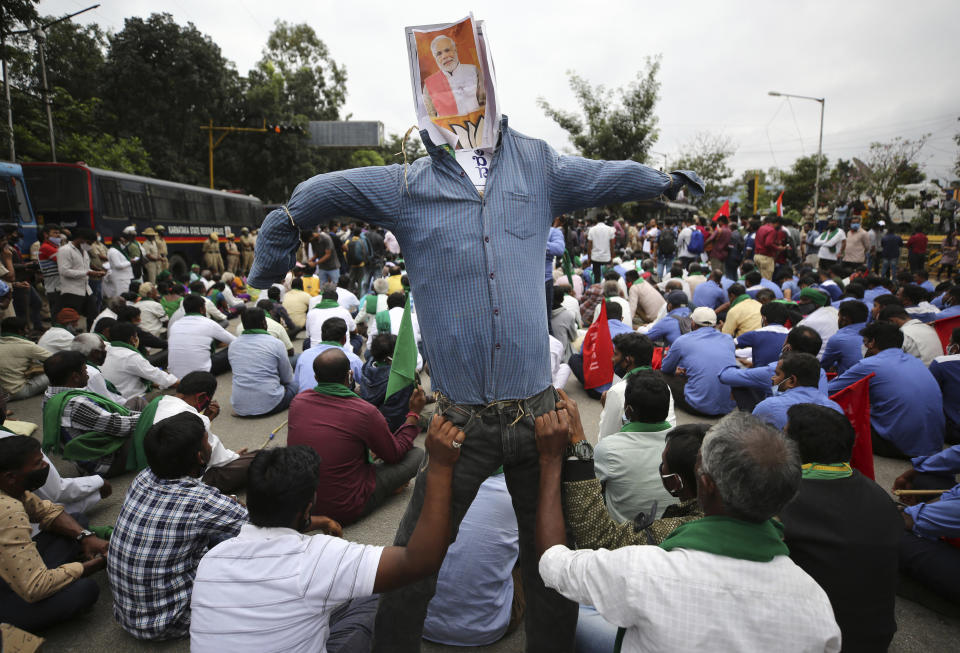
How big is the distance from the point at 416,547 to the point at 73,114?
87.9 feet

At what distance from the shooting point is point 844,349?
5281mm

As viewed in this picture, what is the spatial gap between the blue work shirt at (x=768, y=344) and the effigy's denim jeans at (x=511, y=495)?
15.0ft

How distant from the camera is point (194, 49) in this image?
2634cm

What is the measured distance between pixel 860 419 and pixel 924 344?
2.47 meters

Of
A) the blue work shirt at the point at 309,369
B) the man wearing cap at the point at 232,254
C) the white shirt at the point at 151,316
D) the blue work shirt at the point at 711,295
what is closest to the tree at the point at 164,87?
the man wearing cap at the point at 232,254

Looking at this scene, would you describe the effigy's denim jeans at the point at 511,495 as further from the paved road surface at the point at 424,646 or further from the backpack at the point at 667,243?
the backpack at the point at 667,243

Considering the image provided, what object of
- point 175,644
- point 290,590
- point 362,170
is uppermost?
point 362,170

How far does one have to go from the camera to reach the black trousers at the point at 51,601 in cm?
258

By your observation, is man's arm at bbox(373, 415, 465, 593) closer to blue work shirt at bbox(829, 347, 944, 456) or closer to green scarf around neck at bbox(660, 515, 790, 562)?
green scarf around neck at bbox(660, 515, 790, 562)

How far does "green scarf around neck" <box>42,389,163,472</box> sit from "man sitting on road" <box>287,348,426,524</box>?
1078 millimetres

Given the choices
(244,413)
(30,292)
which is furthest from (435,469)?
(30,292)

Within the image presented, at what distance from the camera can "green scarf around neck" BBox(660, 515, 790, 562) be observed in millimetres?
1359

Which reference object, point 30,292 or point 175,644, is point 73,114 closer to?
point 30,292

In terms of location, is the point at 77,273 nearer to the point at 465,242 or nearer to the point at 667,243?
the point at 465,242
